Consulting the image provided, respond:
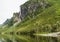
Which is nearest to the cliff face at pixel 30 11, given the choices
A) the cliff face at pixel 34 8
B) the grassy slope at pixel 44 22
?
the cliff face at pixel 34 8

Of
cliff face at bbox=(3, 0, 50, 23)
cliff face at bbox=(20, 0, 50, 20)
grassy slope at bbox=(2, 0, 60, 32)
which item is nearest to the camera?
grassy slope at bbox=(2, 0, 60, 32)

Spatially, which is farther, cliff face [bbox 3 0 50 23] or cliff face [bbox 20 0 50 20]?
cliff face [bbox 20 0 50 20]

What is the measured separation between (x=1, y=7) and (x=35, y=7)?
11114mm

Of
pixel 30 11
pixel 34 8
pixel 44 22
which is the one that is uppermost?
pixel 34 8

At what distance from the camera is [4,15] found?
20.7 m

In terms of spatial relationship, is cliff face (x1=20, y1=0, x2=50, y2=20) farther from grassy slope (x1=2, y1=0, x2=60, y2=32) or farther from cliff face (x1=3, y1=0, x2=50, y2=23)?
grassy slope (x1=2, y1=0, x2=60, y2=32)

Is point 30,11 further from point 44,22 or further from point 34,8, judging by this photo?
point 44,22

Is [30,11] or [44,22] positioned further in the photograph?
[30,11]

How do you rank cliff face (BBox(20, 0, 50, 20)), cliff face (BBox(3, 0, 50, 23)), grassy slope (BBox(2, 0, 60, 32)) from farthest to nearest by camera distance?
cliff face (BBox(20, 0, 50, 20)) → cliff face (BBox(3, 0, 50, 23)) → grassy slope (BBox(2, 0, 60, 32))

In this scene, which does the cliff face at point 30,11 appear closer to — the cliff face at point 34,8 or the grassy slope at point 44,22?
the cliff face at point 34,8

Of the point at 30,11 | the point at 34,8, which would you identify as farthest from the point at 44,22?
the point at 34,8

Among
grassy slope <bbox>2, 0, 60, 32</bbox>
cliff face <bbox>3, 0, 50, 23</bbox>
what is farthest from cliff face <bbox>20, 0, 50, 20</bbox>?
grassy slope <bbox>2, 0, 60, 32</bbox>

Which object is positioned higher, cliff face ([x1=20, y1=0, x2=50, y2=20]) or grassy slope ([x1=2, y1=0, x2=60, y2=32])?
cliff face ([x1=20, y1=0, x2=50, y2=20])

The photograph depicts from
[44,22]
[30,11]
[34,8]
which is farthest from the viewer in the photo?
[34,8]
